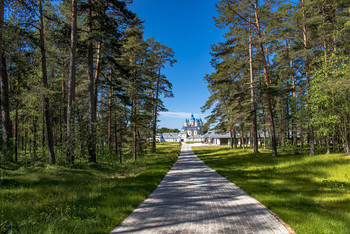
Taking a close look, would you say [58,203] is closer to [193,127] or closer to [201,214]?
[201,214]

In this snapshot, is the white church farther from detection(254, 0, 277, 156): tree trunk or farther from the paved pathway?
the paved pathway

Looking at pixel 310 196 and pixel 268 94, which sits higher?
pixel 268 94

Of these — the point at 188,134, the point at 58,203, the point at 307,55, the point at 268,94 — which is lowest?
the point at 188,134

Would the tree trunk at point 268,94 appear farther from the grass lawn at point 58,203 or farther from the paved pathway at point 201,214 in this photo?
the grass lawn at point 58,203

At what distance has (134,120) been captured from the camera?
1680cm

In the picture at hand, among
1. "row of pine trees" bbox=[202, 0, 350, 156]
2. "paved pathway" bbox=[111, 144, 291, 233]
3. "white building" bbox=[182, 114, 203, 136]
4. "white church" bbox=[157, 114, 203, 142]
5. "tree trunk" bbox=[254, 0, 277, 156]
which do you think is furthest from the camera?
"white building" bbox=[182, 114, 203, 136]

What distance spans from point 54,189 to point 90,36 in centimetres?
827

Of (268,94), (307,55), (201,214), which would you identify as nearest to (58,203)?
(201,214)

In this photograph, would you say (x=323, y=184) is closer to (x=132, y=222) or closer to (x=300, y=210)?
(x=300, y=210)

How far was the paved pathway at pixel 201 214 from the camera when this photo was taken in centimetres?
367

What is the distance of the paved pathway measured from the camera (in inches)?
145

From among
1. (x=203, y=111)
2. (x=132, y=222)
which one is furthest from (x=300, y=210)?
(x=203, y=111)

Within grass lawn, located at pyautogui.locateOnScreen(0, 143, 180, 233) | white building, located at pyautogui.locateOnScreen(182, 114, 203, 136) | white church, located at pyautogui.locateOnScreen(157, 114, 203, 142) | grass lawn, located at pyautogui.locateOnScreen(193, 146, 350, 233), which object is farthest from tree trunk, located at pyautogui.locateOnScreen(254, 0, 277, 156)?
white building, located at pyautogui.locateOnScreen(182, 114, 203, 136)

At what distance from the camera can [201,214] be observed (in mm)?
4445
